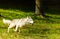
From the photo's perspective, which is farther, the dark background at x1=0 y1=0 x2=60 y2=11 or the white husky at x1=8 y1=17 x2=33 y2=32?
the dark background at x1=0 y1=0 x2=60 y2=11

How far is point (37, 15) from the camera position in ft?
55.0

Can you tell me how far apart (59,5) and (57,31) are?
12207 millimetres

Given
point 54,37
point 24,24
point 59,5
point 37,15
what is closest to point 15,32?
point 24,24

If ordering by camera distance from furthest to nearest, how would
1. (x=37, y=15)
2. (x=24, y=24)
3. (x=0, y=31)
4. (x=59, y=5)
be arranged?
(x=59, y=5) → (x=37, y=15) → (x=0, y=31) → (x=24, y=24)

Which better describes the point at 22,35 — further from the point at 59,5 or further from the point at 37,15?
the point at 59,5

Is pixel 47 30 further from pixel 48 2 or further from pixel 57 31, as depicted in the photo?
pixel 48 2

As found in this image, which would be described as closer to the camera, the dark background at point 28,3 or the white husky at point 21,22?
the white husky at point 21,22

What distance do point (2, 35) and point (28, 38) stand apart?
1.28 meters

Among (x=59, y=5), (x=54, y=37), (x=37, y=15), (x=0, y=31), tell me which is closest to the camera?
(x=54, y=37)

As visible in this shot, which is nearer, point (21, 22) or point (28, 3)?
point (21, 22)

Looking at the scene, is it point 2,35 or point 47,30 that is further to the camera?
point 47,30

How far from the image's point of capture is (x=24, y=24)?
9547 millimetres

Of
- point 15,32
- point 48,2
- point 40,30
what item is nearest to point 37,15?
point 40,30

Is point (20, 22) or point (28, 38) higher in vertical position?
point (20, 22)
